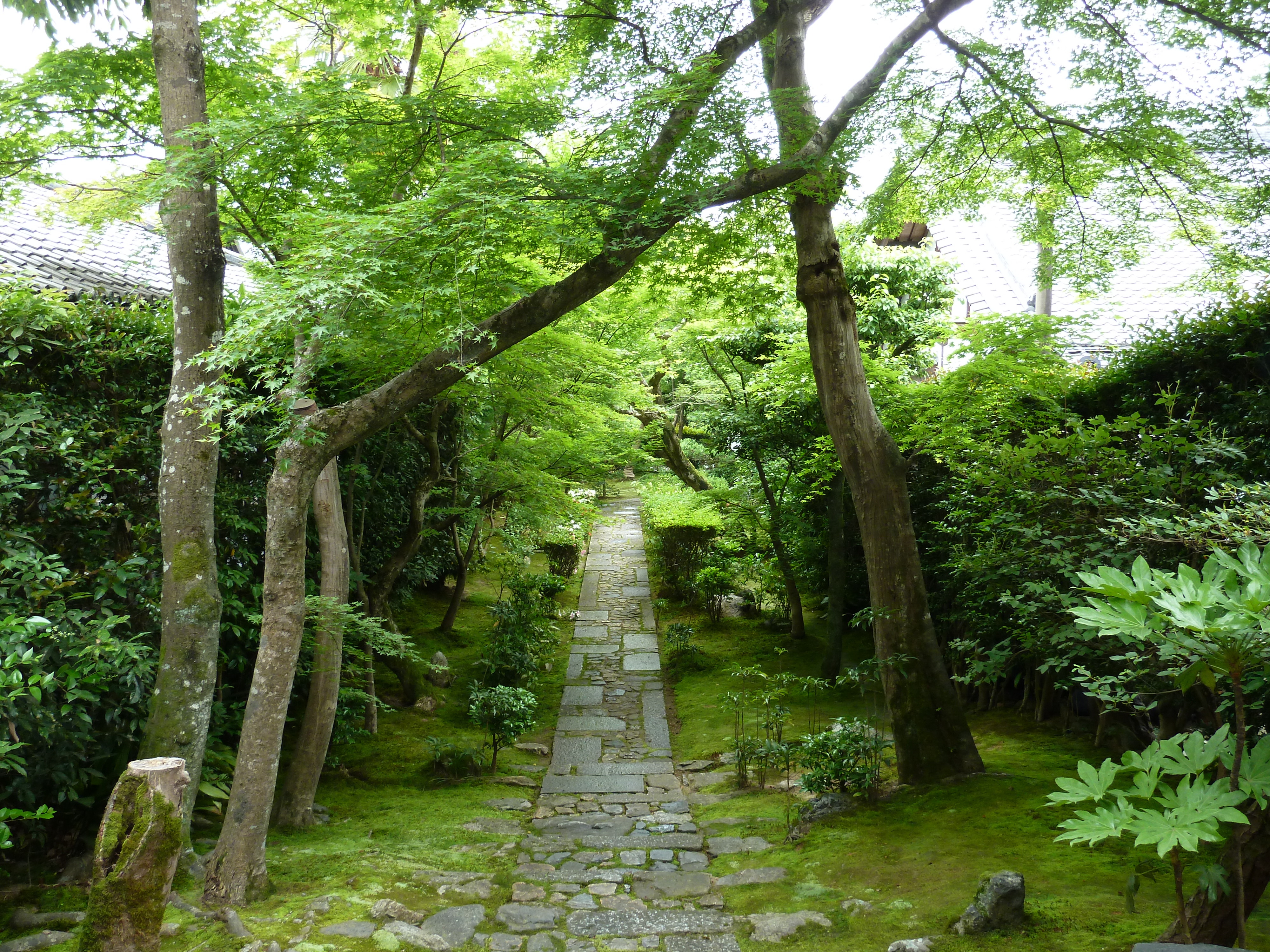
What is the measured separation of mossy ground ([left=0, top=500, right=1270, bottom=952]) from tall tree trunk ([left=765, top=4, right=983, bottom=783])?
1.26ft

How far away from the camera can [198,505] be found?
4652 mm

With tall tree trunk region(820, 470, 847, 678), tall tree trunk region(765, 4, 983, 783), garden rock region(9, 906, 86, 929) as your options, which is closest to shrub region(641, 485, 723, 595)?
tall tree trunk region(820, 470, 847, 678)

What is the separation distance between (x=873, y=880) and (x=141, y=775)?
3.69 meters

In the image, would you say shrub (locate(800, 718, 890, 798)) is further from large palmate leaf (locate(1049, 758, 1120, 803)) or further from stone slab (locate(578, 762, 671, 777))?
Result: large palmate leaf (locate(1049, 758, 1120, 803))

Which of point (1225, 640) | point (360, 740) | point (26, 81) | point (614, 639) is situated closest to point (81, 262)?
point (26, 81)

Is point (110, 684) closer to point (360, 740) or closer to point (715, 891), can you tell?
point (360, 740)

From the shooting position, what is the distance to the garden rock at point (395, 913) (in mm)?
4008

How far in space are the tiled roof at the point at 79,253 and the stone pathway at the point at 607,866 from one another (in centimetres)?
470

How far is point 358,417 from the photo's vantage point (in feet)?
14.9

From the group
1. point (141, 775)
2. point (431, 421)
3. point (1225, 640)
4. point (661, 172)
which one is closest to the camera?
point (1225, 640)

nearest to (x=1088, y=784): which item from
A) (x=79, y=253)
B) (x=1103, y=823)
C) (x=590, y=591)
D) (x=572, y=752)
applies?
(x=1103, y=823)

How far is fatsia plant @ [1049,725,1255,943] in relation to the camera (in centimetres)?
211

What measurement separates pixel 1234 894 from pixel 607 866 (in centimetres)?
348

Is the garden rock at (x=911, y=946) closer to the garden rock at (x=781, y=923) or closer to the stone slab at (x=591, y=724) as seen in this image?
the garden rock at (x=781, y=923)
